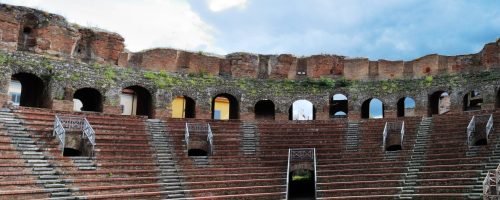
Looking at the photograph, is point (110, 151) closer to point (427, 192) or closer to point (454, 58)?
point (427, 192)

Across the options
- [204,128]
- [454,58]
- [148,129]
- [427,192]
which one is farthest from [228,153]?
[454,58]

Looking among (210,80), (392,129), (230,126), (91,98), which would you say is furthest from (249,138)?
→ (91,98)

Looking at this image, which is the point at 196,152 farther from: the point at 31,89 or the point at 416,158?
the point at 416,158

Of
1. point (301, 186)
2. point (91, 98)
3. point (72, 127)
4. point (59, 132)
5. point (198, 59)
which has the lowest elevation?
point (301, 186)

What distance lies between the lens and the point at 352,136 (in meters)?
24.1

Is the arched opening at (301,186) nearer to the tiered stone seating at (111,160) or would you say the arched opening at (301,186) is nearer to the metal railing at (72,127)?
the tiered stone seating at (111,160)

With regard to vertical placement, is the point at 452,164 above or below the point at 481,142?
below

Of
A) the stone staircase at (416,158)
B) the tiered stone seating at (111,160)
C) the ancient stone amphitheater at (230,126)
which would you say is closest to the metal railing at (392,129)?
the ancient stone amphitheater at (230,126)

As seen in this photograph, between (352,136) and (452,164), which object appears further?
(352,136)

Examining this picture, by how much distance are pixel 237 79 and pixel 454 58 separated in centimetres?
1286

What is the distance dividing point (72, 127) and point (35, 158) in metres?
3.10

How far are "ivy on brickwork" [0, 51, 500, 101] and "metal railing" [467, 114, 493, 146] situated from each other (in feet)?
13.1

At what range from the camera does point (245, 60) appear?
29.3 m

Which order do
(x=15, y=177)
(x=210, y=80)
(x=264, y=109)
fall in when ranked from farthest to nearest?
1. (x=264, y=109)
2. (x=210, y=80)
3. (x=15, y=177)
